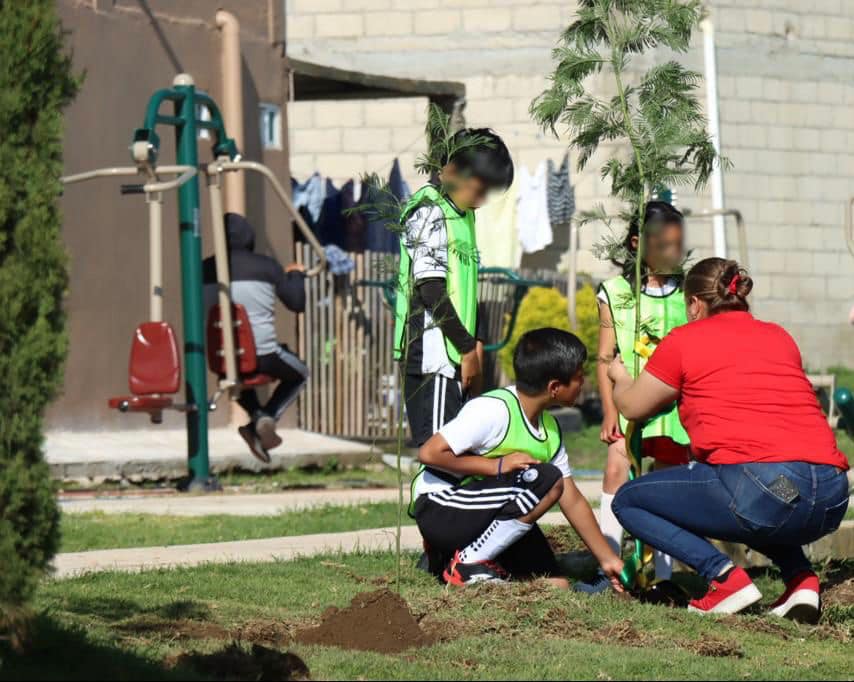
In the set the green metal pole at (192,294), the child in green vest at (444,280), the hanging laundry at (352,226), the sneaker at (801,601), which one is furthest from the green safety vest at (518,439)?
the hanging laundry at (352,226)

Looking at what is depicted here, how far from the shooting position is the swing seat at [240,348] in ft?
39.0

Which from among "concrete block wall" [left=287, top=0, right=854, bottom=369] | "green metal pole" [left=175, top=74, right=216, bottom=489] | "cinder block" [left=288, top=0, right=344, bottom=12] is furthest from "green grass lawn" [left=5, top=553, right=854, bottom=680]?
"cinder block" [left=288, top=0, right=344, bottom=12]

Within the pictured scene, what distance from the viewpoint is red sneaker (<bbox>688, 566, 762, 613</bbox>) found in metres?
5.87

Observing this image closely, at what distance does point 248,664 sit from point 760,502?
2.10 meters

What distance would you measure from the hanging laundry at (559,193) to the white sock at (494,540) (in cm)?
1413

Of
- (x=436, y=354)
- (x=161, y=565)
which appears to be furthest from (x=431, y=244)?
→ (x=161, y=565)

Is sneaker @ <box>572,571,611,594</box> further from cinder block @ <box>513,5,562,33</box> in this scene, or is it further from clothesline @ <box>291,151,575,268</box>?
cinder block @ <box>513,5,562,33</box>

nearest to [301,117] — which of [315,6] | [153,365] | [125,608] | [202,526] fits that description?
[315,6]

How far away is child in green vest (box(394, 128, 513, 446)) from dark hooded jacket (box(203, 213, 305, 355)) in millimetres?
5121

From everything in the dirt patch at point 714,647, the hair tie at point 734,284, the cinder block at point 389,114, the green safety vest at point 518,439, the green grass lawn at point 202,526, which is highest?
the cinder block at point 389,114

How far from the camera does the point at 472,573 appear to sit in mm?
6484

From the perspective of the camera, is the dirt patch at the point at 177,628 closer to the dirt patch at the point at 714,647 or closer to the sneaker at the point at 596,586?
the dirt patch at the point at 714,647

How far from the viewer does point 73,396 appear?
13.0m

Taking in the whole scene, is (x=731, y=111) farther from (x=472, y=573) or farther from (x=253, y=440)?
(x=472, y=573)
